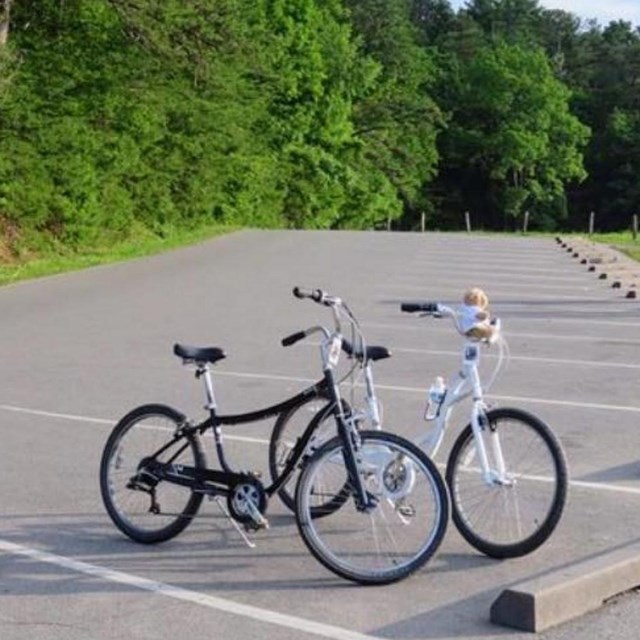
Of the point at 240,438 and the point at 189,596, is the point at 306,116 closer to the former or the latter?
the point at 240,438

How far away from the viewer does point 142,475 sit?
6.65 m

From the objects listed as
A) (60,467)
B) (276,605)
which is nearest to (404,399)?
(60,467)

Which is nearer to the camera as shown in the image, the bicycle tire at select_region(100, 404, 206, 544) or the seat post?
the seat post

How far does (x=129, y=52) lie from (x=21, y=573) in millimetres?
26572

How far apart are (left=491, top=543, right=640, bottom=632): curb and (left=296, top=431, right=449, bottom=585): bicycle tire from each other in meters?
0.64

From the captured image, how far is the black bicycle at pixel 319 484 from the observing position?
19.4ft

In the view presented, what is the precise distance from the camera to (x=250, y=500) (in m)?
6.34

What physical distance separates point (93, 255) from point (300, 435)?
2361 centimetres

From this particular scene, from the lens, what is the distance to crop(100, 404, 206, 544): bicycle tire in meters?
6.62

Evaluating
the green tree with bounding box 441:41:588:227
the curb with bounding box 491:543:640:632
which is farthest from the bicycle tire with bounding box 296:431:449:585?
the green tree with bounding box 441:41:588:227

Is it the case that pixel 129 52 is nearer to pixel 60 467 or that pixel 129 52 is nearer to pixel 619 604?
pixel 60 467

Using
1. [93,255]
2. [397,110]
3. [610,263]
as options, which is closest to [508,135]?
[397,110]

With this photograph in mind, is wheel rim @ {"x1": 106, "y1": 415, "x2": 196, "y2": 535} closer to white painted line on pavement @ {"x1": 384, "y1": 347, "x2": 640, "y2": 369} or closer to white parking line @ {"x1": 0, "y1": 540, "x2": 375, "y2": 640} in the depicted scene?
white parking line @ {"x1": 0, "y1": 540, "x2": 375, "y2": 640}

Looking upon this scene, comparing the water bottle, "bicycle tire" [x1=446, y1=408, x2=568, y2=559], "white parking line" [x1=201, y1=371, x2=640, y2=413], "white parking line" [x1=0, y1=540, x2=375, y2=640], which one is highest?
the water bottle
